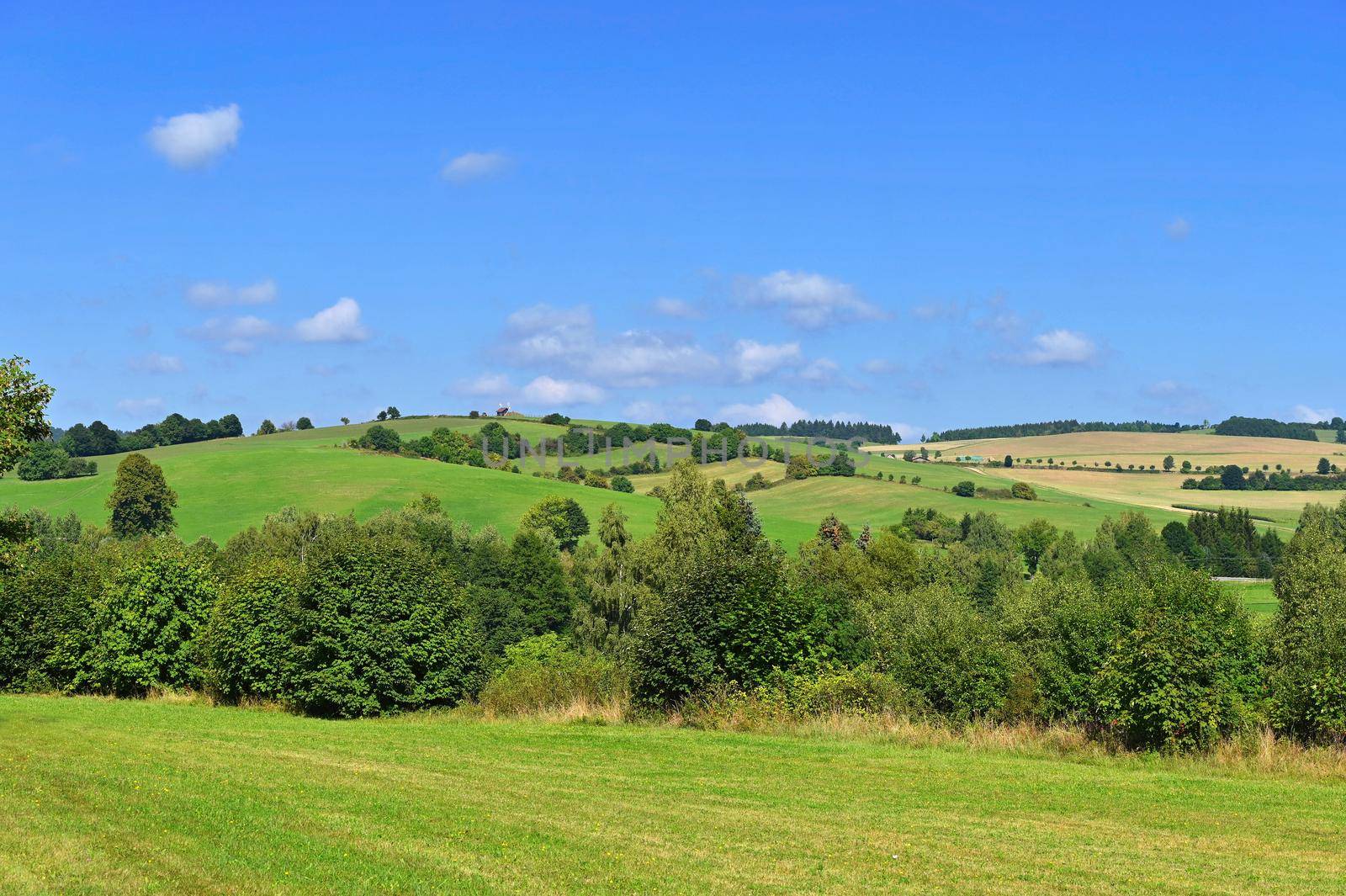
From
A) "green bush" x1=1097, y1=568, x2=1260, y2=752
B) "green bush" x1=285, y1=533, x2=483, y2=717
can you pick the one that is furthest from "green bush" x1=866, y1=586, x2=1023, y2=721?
"green bush" x1=285, y1=533, x2=483, y2=717

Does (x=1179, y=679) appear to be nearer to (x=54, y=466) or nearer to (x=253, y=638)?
(x=253, y=638)

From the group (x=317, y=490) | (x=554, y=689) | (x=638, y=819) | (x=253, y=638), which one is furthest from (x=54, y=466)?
(x=638, y=819)

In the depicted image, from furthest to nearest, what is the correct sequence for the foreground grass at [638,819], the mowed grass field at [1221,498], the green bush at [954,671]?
the mowed grass field at [1221,498], the green bush at [954,671], the foreground grass at [638,819]

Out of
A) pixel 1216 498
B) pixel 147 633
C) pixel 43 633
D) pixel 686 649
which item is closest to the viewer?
pixel 686 649

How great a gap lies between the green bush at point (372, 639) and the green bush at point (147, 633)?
9.89 m

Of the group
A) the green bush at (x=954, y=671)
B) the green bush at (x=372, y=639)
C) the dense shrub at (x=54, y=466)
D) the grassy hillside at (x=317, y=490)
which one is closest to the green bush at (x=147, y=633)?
the green bush at (x=372, y=639)

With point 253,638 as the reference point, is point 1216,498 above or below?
above

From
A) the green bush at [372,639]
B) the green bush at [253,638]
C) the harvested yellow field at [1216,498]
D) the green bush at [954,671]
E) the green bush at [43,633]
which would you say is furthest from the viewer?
the harvested yellow field at [1216,498]

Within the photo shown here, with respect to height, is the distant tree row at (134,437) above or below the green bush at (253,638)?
above

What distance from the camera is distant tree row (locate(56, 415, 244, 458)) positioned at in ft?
547

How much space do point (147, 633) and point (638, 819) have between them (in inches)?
1330

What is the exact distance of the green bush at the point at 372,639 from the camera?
3588 cm

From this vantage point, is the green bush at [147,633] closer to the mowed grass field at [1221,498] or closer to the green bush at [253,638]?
the green bush at [253,638]

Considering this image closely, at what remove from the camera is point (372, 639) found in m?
36.3
